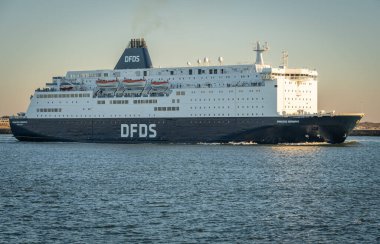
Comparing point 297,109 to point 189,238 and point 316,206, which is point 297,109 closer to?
point 316,206

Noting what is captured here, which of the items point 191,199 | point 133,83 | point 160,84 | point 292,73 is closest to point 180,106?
point 160,84

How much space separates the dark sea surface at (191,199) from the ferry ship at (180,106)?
945 centimetres

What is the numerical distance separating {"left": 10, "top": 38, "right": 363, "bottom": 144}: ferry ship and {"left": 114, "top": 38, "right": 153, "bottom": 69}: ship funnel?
9 centimetres

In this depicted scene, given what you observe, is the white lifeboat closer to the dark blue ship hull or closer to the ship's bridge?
the dark blue ship hull

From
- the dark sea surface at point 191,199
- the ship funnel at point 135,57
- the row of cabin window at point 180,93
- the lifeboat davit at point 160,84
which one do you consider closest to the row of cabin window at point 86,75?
the ship funnel at point 135,57

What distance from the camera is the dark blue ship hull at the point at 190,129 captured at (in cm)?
6059

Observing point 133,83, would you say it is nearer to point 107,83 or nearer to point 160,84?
point 107,83

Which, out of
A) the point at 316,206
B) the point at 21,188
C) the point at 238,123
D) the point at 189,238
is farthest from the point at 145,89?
the point at 189,238

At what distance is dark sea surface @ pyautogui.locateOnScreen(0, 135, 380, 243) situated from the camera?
2306cm

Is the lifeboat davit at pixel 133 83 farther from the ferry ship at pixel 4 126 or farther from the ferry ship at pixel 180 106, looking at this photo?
the ferry ship at pixel 4 126

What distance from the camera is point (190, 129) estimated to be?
6531cm

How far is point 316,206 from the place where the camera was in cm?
2845

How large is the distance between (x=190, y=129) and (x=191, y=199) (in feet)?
116

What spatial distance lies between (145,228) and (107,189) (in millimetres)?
9997
